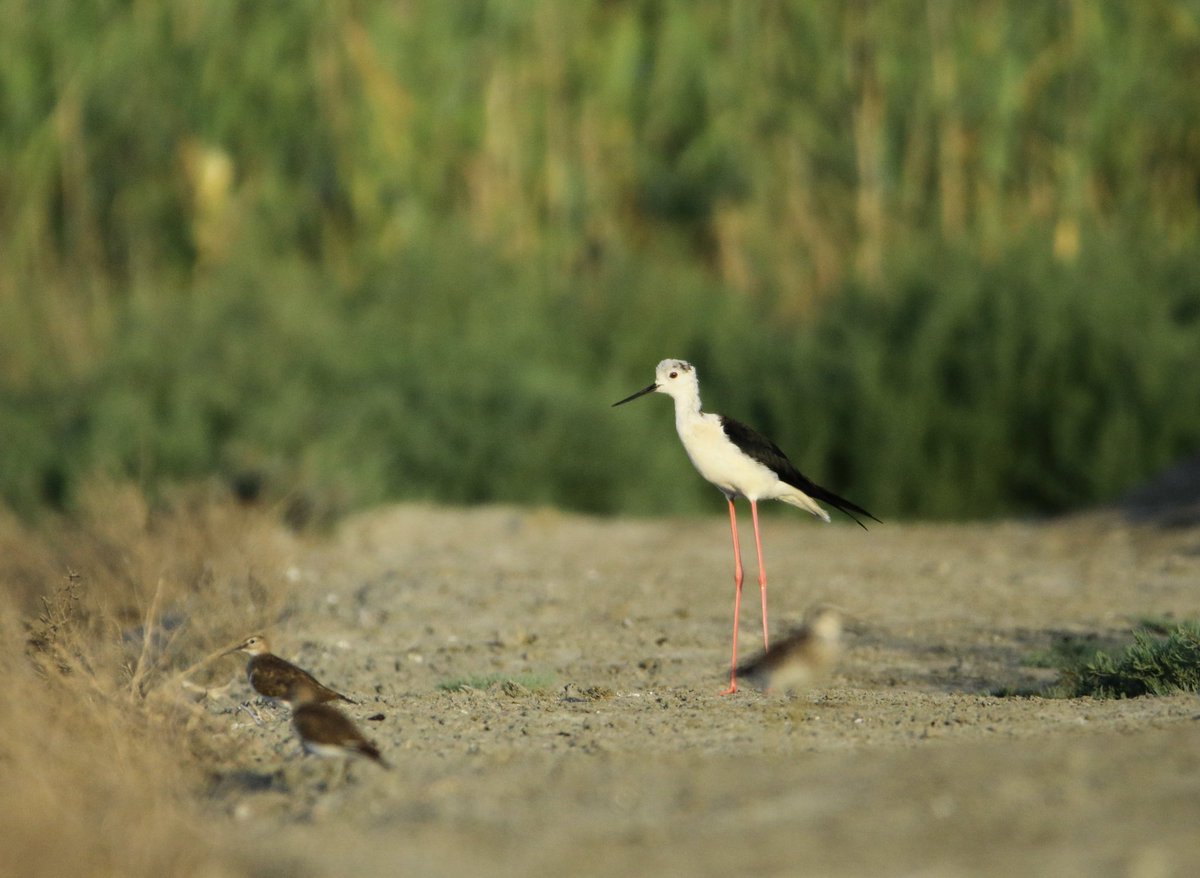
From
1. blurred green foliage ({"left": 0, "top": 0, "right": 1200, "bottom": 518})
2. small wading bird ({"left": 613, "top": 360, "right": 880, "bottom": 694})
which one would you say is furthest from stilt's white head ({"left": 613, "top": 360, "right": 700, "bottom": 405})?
blurred green foliage ({"left": 0, "top": 0, "right": 1200, "bottom": 518})

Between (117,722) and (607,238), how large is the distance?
11.7 m

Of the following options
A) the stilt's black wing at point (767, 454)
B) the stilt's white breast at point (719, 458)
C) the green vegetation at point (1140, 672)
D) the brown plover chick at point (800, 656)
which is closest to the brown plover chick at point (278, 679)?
the brown plover chick at point (800, 656)

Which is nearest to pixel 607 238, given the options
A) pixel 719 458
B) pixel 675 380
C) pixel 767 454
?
pixel 675 380

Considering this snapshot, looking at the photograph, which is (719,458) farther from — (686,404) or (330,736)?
(330,736)

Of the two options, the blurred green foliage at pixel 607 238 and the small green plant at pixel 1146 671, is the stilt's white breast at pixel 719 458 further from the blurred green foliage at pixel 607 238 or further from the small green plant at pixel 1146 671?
the blurred green foliage at pixel 607 238

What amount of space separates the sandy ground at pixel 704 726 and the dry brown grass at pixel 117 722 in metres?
0.17

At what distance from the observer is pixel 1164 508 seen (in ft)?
37.8

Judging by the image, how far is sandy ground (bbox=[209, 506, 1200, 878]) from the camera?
4.02 meters

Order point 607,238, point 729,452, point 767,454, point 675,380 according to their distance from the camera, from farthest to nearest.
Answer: point 607,238 < point 675,380 < point 767,454 < point 729,452

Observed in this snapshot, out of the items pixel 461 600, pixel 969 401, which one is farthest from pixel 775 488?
pixel 969 401

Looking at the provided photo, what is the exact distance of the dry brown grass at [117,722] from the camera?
4012 millimetres

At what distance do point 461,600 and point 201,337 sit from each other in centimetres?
502

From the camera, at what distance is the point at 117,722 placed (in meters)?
5.04

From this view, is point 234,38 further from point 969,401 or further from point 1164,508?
point 1164,508
